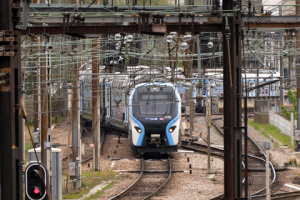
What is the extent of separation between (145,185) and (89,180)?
1.66 metres

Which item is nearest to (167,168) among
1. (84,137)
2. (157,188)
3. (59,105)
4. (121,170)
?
(121,170)

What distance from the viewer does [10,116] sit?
20.7ft

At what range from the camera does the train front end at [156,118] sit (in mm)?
18203

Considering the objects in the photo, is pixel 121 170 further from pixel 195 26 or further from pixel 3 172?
pixel 3 172

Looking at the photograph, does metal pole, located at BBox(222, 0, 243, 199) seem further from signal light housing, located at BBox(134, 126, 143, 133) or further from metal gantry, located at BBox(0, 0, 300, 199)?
signal light housing, located at BBox(134, 126, 143, 133)

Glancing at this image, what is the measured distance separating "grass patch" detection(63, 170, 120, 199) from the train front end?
6.91 feet

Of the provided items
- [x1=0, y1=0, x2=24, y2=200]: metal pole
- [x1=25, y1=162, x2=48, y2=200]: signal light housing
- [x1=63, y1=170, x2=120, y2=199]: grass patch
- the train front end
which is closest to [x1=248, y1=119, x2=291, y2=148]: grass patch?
the train front end

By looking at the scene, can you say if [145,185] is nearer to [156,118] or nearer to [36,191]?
[156,118]

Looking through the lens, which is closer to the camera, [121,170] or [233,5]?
[233,5]

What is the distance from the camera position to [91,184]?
15078 millimetres

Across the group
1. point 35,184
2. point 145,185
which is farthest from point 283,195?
point 35,184

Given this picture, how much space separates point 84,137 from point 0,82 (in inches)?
764

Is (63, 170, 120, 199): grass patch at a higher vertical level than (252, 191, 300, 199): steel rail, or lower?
lower

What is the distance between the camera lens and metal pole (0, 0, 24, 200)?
20.7 ft
